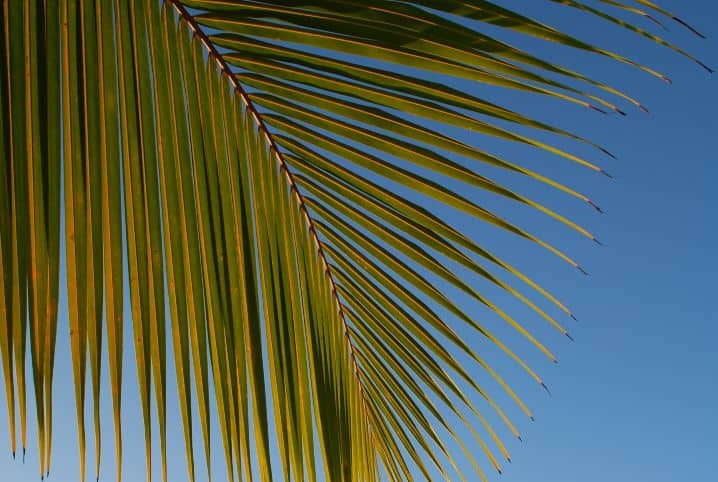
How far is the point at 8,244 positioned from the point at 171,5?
39cm

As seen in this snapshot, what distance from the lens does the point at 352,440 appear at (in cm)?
147

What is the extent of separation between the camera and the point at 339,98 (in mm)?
1118

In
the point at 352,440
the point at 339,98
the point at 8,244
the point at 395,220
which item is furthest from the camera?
the point at 352,440

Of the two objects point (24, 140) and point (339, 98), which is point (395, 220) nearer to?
point (339, 98)

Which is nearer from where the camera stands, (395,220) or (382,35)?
(382,35)

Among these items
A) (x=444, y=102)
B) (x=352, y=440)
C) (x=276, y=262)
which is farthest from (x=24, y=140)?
(x=352, y=440)

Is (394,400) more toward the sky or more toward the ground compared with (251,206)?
more toward the ground

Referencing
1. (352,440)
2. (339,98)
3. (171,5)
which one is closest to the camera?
(171,5)

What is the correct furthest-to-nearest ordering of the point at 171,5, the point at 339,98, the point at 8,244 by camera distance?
1. the point at 339,98
2. the point at 171,5
3. the point at 8,244

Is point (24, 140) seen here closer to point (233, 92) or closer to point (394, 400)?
point (233, 92)

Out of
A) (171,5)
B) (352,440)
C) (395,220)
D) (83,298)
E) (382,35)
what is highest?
(171,5)

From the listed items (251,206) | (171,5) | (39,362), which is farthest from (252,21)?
(39,362)

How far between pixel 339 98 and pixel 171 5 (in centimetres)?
27

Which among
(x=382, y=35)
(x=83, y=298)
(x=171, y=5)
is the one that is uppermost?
(x=171, y=5)
